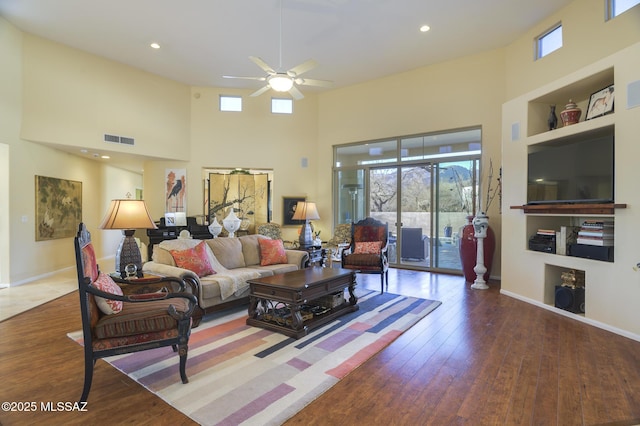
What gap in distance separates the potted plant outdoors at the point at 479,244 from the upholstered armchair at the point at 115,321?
4.76 metres

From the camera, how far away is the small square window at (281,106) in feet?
28.1

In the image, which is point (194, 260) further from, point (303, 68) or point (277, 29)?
point (277, 29)

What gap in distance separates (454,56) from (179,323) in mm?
6775

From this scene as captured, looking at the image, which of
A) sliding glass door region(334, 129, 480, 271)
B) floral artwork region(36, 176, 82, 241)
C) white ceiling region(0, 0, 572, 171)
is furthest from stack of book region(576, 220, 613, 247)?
floral artwork region(36, 176, 82, 241)

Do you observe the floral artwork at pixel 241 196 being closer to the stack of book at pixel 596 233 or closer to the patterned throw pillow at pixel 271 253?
the patterned throw pillow at pixel 271 253

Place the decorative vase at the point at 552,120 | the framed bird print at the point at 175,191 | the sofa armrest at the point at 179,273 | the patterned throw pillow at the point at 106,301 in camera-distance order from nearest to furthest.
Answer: the patterned throw pillow at the point at 106,301
the sofa armrest at the point at 179,273
the decorative vase at the point at 552,120
the framed bird print at the point at 175,191

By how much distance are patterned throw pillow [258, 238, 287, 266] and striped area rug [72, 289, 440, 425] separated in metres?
1.05

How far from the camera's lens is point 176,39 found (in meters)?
6.05

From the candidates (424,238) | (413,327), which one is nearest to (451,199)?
(424,238)

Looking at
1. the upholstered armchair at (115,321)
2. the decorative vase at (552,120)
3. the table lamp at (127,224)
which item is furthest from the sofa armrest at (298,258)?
the decorative vase at (552,120)

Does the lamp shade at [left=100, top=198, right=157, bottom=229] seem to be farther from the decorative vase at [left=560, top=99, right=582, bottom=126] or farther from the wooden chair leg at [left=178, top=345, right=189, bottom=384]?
the decorative vase at [left=560, top=99, right=582, bottom=126]

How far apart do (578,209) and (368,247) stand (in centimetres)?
293

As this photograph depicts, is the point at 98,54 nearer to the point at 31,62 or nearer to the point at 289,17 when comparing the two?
the point at 31,62

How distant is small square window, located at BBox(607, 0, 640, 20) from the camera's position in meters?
4.23
